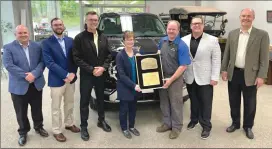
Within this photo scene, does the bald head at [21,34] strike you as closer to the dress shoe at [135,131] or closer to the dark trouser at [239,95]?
the dress shoe at [135,131]

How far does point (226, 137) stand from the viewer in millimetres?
3422

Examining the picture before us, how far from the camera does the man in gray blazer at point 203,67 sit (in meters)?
3.20

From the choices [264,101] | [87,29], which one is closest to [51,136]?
[87,29]

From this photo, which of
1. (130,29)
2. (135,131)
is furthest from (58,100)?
(130,29)

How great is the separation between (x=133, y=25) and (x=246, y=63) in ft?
8.26

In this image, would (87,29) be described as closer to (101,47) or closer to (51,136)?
(101,47)

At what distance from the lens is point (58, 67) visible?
10.2ft

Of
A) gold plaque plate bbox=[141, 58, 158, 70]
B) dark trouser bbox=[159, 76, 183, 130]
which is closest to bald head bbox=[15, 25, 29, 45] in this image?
gold plaque plate bbox=[141, 58, 158, 70]

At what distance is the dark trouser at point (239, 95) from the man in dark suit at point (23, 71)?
258cm

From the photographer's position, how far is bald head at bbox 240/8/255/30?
3.10 m

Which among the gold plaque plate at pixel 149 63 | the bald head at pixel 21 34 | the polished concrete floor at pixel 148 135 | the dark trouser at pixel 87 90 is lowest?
the polished concrete floor at pixel 148 135

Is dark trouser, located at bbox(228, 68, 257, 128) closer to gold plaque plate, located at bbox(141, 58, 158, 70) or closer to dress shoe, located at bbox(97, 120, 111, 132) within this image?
gold plaque plate, located at bbox(141, 58, 158, 70)

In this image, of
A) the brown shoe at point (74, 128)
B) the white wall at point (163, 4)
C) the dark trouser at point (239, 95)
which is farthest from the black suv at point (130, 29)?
the white wall at point (163, 4)

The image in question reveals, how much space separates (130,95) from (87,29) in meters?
1.03
